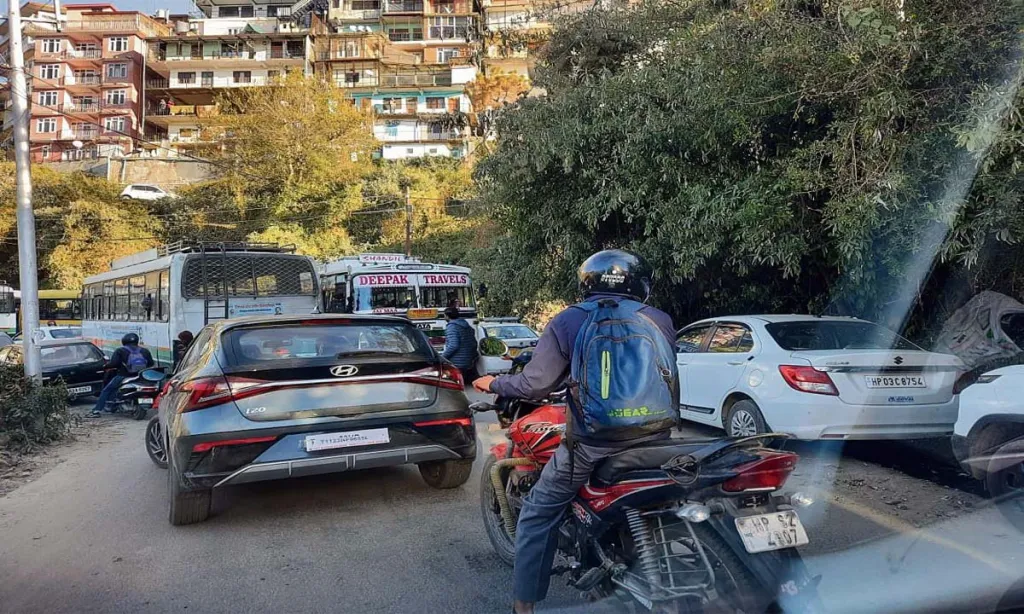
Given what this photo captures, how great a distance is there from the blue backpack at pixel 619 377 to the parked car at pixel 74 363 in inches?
519

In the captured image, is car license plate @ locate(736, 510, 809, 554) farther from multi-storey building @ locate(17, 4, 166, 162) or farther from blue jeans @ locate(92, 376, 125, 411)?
multi-storey building @ locate(17, 4, 166, 162)

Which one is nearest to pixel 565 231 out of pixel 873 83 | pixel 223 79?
pixel 873 83

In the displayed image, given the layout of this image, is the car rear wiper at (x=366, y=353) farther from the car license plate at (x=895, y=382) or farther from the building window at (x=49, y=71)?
the building window at (x=49, y=71)

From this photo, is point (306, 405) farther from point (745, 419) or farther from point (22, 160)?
point (22, 160)

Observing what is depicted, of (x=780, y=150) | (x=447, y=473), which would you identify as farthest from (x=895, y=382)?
(x=447, y=473)

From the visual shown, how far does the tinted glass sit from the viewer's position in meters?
15.1

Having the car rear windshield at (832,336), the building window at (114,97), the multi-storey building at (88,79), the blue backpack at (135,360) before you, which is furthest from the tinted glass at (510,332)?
the building window at (114,97)

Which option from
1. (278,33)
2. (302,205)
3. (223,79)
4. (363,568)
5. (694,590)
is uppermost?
(278,33)

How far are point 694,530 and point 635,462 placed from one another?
1.17ft

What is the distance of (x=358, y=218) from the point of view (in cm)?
4209

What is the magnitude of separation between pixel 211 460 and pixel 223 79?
2704 inches

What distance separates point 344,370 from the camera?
4926mm

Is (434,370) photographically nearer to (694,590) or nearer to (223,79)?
(694,590)

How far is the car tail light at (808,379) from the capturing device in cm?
597
